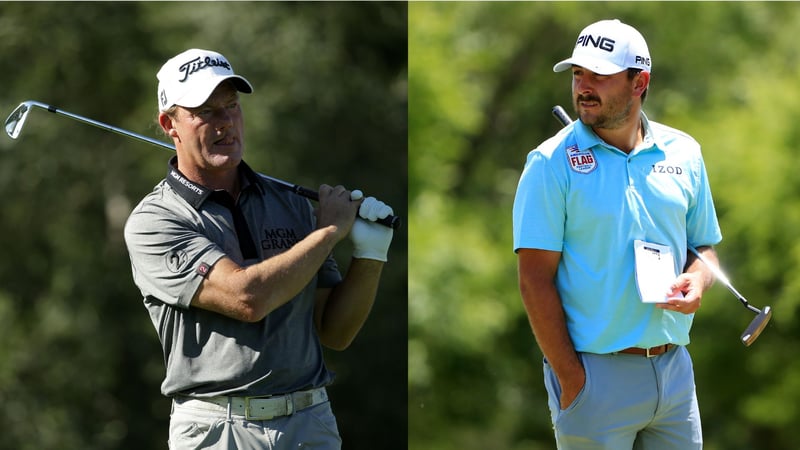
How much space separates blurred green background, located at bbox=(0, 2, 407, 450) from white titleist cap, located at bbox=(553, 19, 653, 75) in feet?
22.4

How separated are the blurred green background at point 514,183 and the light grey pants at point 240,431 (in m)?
8.04

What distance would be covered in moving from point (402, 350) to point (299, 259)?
697 centimetres

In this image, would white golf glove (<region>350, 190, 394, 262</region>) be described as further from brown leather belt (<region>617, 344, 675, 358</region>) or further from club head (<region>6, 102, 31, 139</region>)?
club head (<region>6, 102, 31, 139</region>)

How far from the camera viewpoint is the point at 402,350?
31.5 feet

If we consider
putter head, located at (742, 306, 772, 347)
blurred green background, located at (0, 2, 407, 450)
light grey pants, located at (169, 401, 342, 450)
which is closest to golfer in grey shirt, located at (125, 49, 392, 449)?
light grey pants, located at (169, 401, 342, 450)

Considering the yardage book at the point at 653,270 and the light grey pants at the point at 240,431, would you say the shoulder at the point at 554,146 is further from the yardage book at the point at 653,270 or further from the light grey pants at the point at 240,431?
the light grey pants at the point at 240,431

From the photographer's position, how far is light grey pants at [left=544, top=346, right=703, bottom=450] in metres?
2.79

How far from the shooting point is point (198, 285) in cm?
268

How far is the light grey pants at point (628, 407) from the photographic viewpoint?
2.79 meters

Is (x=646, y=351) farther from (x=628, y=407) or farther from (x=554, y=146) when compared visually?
(x=554, y=146)

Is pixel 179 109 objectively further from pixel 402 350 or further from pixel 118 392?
pixel 118 392

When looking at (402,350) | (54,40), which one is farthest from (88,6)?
(402,350)

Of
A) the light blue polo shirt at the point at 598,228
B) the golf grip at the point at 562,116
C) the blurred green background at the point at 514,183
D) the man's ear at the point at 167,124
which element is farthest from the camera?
the blurred green background at the point at 514,183

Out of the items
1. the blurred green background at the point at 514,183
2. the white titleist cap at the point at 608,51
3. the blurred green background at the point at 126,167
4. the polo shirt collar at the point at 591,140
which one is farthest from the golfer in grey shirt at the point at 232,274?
the blurred green background at the point at 514,183
